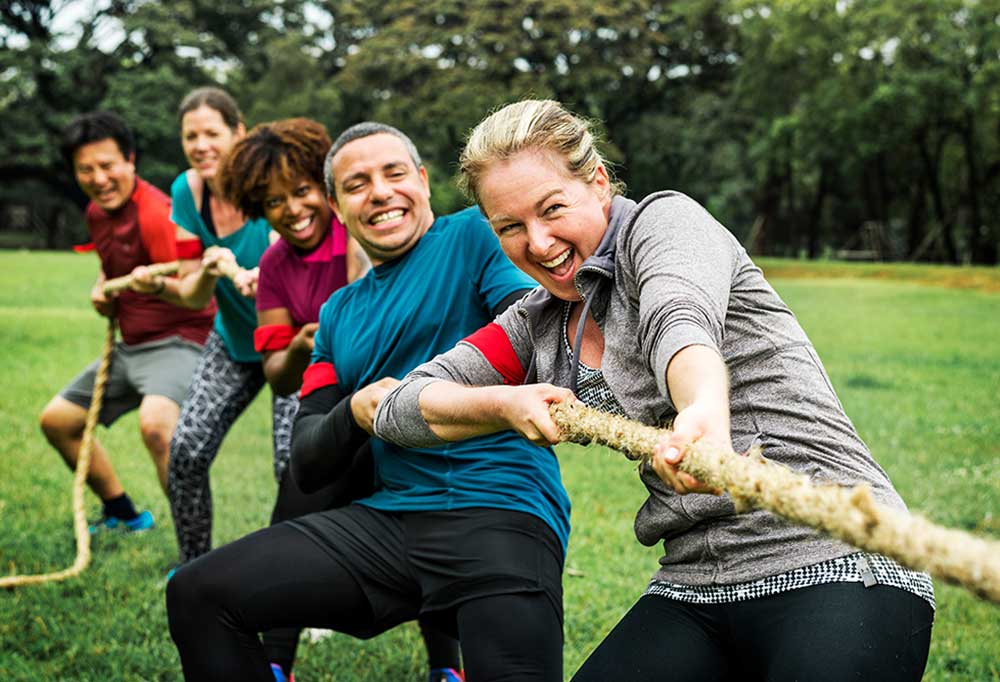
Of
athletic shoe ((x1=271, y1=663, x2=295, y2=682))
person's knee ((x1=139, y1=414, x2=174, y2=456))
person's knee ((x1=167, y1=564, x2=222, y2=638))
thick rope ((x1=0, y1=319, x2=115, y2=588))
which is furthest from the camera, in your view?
thick rope ((x1=0, y1=319, x2=115, y2=588))

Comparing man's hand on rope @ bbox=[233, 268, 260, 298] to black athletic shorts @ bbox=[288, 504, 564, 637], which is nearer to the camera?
black athletic shorts @ bbox=[288, 504, 564, 637]

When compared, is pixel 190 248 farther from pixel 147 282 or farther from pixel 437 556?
pixel 437 556

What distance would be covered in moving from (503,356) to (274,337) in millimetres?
1672

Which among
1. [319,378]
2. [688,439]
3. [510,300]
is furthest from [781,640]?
[319,378]

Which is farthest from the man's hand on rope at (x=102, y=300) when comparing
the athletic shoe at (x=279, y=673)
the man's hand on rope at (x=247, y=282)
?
the athletic shoe at (x=279, y=673)

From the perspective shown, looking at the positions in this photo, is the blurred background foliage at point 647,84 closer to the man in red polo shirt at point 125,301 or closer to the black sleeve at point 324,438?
the man in red polo shirt at point 125,301

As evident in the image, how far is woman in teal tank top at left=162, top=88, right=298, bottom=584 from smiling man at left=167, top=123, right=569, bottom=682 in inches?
51.6

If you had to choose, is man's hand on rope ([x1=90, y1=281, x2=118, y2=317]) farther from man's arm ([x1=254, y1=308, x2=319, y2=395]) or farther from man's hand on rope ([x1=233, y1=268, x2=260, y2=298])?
man's arm ([x1=254, y1=308, x2=319, y2=395])

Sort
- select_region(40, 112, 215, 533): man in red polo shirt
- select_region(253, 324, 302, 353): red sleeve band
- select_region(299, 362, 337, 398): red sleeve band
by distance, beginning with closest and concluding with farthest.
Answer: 1. select_region(299, 362, 337, 398): red sleeve band
2. select_region(253, 324, 302, 353): red sleeve band
3. select_region(40, 112, 215, 533): man in red polo shirt

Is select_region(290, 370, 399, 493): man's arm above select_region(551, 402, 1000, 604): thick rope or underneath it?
underneath

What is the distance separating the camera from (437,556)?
3.02 meters

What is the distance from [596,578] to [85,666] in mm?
2336

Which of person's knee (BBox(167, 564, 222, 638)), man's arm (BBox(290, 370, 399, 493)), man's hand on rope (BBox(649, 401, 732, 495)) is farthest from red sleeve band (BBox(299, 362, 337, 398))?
man's hand on rope (BBox(649, 401, 732, 495))

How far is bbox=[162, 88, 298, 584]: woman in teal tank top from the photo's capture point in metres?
4.79
